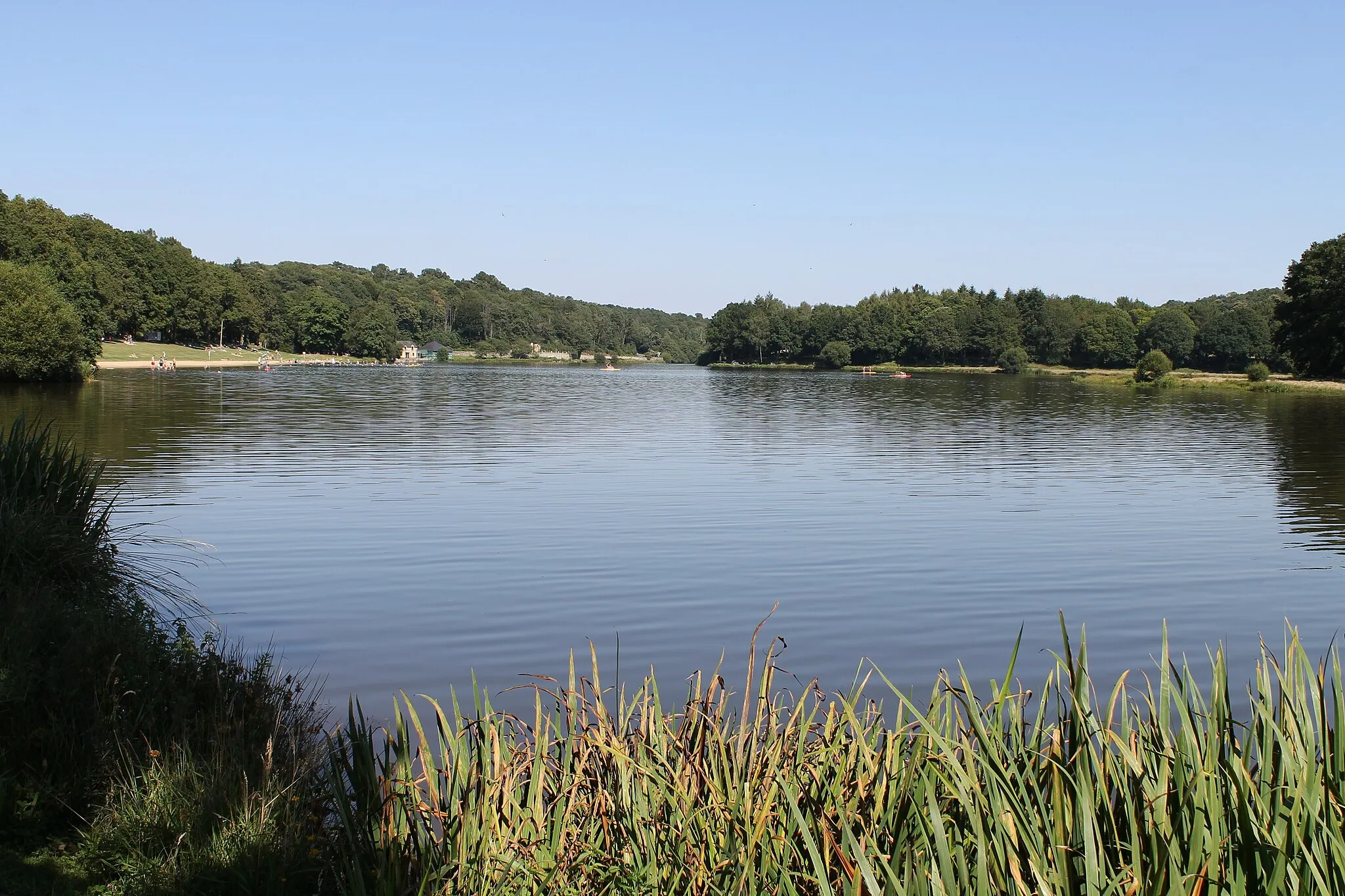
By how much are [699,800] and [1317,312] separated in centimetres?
9269

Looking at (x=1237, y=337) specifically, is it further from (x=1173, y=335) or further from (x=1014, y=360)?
(x=1014, y=360)

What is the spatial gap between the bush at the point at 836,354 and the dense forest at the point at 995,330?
1.69 metres

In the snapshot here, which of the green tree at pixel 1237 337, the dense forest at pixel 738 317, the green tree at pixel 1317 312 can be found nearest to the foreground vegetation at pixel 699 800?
the dense forest at pixel 738 317

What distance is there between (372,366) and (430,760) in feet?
441

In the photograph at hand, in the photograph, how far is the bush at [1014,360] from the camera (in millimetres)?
141750

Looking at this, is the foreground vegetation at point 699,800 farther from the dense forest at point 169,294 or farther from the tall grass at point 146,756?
the dense forest at point 169,294

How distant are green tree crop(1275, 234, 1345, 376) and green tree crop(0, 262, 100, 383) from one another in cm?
8126

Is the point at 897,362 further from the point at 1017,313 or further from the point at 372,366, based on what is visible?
the point at 372,366

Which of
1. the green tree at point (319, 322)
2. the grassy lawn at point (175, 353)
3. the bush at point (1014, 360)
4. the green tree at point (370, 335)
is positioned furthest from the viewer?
the green tree at point (370, 335)

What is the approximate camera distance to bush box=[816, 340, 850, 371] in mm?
165875

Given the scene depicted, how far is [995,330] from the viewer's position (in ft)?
500

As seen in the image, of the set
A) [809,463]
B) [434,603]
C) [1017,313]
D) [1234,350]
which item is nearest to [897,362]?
[1017,313]

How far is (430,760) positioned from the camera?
4.36 m

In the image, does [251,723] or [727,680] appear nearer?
[251,723]
